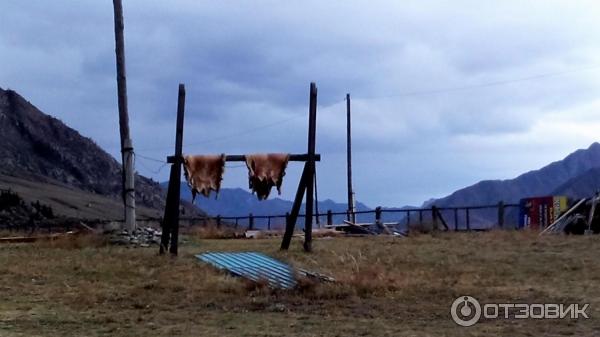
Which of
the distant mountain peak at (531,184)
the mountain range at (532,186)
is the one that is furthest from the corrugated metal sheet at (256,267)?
the distant mountain peak at (531,184)

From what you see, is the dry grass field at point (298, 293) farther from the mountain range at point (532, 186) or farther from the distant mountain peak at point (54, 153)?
the distant mountain peak at point (54, 153)

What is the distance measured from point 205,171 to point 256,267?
384 cm

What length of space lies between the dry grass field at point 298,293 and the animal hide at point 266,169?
152 centimetres

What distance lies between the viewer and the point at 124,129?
68.2ft

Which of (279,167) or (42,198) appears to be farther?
(42,198)

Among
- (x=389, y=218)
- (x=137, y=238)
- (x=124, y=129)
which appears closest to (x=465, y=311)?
(x=137, y=238)

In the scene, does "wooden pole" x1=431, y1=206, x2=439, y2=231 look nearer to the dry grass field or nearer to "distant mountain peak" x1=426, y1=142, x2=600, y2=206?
the dry grass field

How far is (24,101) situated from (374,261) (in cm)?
6290

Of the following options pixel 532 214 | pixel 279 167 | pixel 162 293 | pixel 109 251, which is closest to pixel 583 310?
pixel 162 293

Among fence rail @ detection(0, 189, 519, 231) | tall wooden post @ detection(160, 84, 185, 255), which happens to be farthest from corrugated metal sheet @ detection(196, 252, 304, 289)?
fence rail @ detection(0, 189, 519, 231)

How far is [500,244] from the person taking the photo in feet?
57.8

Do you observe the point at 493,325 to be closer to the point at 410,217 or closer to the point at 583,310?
the point at 583,310

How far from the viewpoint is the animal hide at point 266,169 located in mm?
15883

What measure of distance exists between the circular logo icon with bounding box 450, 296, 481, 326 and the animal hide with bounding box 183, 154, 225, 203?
747cm
